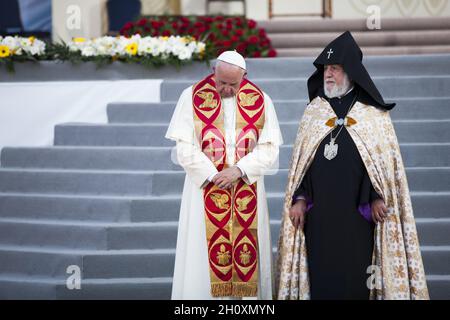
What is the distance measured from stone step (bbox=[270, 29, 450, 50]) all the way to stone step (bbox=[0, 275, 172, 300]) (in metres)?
5.07

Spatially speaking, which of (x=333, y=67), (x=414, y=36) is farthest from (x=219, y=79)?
(x=414, y=36)

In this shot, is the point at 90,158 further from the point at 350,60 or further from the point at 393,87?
the point at 350,60

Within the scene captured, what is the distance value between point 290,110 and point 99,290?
2.91 meters

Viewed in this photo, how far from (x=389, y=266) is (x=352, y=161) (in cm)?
73

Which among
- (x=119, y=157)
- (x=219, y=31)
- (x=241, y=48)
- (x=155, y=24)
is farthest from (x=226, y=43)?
(x=119, y=157)

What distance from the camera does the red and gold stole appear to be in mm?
5238

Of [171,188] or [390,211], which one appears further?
[171,188]

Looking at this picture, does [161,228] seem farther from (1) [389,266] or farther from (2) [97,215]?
(1) [389,266]

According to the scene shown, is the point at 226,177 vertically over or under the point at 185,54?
under

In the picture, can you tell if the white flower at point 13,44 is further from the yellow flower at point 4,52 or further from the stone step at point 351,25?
the stone step at point 351,25

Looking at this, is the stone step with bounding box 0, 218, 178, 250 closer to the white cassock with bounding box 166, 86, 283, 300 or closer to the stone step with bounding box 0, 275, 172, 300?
the stone step with bounding box 0, 275, 172, 300

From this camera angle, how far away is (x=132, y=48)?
8789mm

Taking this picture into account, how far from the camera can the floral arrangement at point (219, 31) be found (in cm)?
944

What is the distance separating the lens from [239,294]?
527 centimetres
